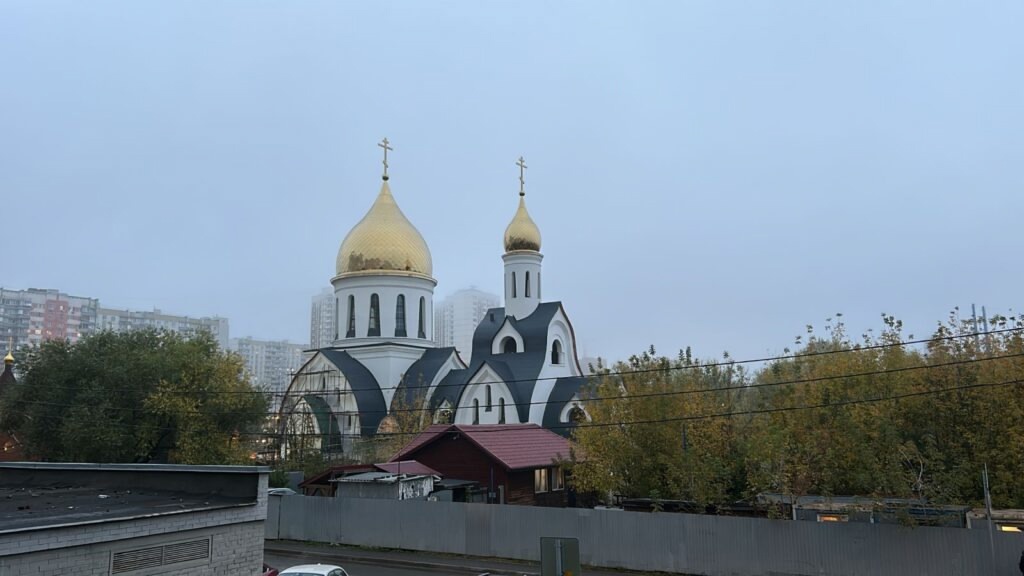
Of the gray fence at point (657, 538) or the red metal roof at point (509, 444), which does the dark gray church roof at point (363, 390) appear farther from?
the gray fence at point (657, 538)

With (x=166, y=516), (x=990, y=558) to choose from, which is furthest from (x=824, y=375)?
(x=166, y=516)

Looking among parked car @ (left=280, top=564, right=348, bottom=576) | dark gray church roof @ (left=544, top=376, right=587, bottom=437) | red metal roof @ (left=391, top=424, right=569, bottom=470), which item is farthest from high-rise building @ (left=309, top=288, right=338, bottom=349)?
parked car @ (left=280, top=564, right=348, bottom=576)

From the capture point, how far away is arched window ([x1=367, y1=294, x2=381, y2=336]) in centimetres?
5091

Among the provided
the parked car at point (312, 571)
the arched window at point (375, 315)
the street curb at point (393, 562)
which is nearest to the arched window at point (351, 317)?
the arched window at point (375, 315)

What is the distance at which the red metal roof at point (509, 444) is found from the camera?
93.7 feet

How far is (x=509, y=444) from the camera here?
29938mm

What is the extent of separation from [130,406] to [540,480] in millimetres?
18895

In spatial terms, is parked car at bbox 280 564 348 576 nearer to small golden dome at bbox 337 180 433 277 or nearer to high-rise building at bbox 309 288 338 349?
small golden dome at bbox 337 180 433 277

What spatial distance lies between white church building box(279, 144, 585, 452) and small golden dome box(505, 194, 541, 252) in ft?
0.23

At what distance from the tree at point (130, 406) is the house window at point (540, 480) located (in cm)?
1373

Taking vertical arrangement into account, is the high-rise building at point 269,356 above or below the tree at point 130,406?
above

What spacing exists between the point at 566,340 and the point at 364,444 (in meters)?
14.0

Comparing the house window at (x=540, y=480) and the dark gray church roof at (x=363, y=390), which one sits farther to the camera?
the dark gray church roof at (x=363, y=390)

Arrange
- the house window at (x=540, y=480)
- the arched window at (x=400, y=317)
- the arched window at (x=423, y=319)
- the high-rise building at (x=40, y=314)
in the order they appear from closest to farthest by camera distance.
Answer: the house window at (x=540, y=480)
the arched window at (x=400, y=317)
the arched window at (x=423, y=319)
the high-rise building at (x=40, y=314)
